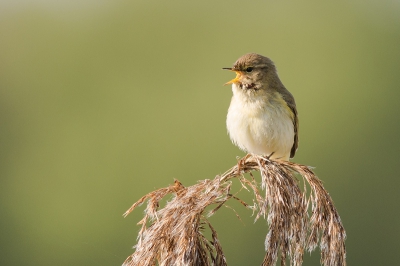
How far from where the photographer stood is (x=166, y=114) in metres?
37.9

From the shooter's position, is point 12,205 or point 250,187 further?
point 12,205

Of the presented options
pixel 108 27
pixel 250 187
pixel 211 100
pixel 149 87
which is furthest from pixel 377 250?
pixel 108 27

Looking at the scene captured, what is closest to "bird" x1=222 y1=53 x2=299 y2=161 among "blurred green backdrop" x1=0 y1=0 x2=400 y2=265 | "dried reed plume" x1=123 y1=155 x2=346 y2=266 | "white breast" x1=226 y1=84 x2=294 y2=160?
"white breast" x1=226 y1=84 x2=294 y2=160

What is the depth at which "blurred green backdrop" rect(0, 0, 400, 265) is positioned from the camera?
99.3ft

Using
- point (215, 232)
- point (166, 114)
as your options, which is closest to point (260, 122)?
point (215, 232)

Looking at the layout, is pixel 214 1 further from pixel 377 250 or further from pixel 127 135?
pixel 377 250

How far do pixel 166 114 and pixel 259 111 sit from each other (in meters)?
29.9

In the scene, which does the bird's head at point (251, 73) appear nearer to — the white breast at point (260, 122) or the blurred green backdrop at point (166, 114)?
the white breast at point (260, 122)

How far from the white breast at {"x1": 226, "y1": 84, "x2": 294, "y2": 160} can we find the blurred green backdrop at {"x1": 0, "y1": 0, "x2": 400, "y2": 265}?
14.1m

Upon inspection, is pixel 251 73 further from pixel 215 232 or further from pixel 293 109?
pixel 215 232

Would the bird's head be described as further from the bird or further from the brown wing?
the brown wing

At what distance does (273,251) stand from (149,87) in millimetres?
37322

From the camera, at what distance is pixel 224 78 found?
37875 mm

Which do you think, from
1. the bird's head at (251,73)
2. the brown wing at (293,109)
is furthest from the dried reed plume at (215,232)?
the brown wing at (293,109)
